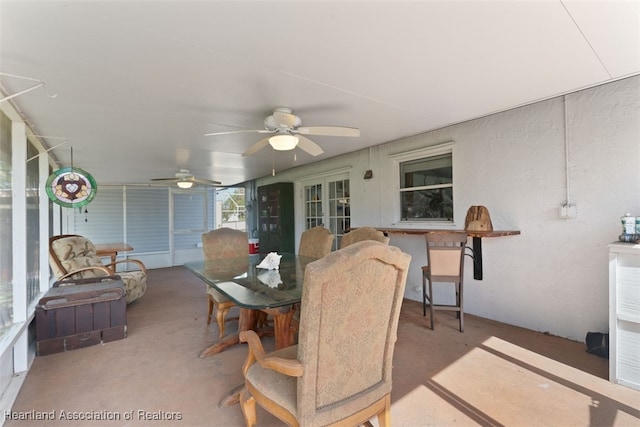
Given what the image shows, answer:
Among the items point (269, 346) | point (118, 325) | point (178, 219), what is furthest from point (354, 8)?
point (178, 219)

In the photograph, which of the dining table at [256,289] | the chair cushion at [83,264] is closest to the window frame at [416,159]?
the dining table at [256,289]

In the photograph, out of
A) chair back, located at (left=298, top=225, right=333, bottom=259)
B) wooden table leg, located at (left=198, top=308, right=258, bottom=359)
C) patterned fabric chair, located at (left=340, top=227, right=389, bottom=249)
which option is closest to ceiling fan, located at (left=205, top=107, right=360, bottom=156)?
patterned fabric chair, located at (left=340, top=227, right=389, bottom=249)

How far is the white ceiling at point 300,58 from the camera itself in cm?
146

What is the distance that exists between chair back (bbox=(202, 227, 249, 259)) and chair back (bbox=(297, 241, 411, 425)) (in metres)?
2.59

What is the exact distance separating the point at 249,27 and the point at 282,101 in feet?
3.42

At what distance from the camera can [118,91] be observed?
2311 mm

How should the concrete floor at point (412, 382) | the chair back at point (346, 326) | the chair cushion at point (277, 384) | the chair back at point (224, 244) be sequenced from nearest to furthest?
the chair back at point (346, 326) < the chair cushion at point (277, 384) < the concrete floor at point (412, 382) < the chair back at point (224, 244)

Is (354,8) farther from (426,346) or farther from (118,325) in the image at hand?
(118,325)

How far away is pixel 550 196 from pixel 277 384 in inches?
119

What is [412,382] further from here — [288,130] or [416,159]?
[416,159]

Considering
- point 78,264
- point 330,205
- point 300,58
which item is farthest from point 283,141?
point 78,264

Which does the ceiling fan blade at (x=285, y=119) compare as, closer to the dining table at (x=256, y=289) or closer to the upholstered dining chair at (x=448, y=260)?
the dining table at (x=256, y=289)

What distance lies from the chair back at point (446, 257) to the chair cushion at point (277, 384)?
2025mm

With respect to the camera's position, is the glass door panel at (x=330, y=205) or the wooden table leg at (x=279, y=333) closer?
the wooden table leg at (x=279, y=333)
